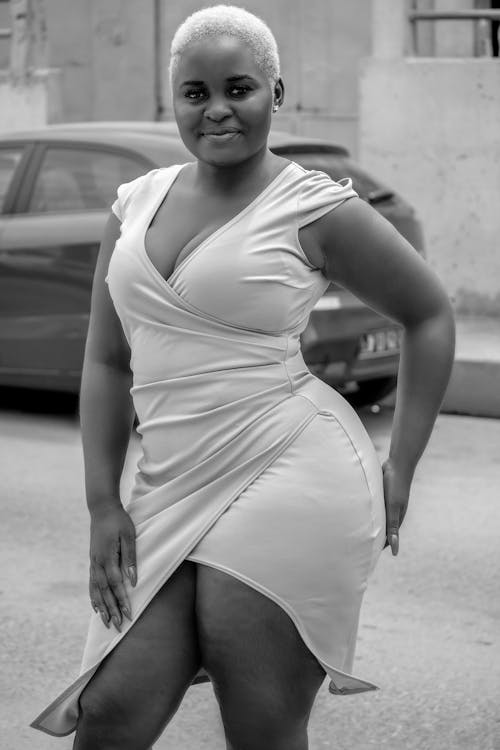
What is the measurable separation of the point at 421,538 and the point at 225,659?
3.31m

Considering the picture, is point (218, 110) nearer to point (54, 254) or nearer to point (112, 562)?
point (112, 562)

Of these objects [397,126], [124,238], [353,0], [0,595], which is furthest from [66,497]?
[353,0]

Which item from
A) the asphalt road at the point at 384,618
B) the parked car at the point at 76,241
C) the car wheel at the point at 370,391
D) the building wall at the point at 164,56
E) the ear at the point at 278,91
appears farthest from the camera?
the building wall at the point at 164,56

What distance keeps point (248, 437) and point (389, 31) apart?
8.65 m

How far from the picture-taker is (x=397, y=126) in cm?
1027

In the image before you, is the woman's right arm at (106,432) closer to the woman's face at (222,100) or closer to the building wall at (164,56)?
the woman's face at (222,100)

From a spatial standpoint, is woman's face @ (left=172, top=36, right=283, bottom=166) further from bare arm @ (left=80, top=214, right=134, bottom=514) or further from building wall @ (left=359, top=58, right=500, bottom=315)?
building wall @ (left=359, top=58, right=500, bottom=315)

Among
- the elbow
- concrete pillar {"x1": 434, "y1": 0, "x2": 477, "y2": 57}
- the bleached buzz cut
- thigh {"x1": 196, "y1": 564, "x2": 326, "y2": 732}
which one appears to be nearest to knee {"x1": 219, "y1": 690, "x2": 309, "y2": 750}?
thigh {"x1": 196, "y1": 564, "x2": 326, "y2": 732}

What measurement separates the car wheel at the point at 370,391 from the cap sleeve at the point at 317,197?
5.80 m

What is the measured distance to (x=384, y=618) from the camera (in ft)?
14.5

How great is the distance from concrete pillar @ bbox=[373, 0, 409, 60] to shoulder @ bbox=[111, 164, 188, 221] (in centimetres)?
828

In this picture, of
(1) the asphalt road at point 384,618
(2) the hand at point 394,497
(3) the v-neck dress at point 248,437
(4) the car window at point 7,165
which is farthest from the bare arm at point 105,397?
(4) the car window at point 7,165

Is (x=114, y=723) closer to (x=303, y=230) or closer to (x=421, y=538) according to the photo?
(x=303, y=230)

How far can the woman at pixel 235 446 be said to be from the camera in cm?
214
